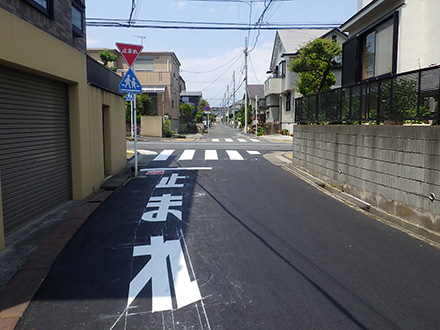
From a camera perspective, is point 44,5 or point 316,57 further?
point 316,57

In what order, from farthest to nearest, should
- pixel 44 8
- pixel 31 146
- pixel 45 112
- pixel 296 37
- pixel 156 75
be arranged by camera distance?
pixel 296 37, pixel 156 75, pixel 45 112, pixel 44 8, pixel 31 146

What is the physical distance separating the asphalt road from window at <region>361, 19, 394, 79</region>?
7312 mm

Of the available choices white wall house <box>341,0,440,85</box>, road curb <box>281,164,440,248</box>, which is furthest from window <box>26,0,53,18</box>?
white wall house <box>341,0,440,85</box>

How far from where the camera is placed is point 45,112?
279 inches

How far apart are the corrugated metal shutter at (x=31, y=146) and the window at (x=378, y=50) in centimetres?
1037

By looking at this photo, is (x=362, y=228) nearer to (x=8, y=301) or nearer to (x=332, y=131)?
(x=332, y=131)

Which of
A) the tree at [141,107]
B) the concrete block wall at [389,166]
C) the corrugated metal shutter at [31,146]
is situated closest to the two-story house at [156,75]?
the tree at [141,107]

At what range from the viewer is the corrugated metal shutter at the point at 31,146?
5.72 metres

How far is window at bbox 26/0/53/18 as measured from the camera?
249 inches

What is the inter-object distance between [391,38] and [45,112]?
35.9 ft

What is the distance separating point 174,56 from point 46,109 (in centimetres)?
3485

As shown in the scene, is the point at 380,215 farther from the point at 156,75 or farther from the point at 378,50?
the point at 156,75

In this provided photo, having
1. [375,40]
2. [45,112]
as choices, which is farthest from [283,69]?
[45,112]

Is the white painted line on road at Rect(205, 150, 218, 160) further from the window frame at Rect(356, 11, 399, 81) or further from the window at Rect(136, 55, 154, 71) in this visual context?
the window at Rect(136, 55, 154, 71)
